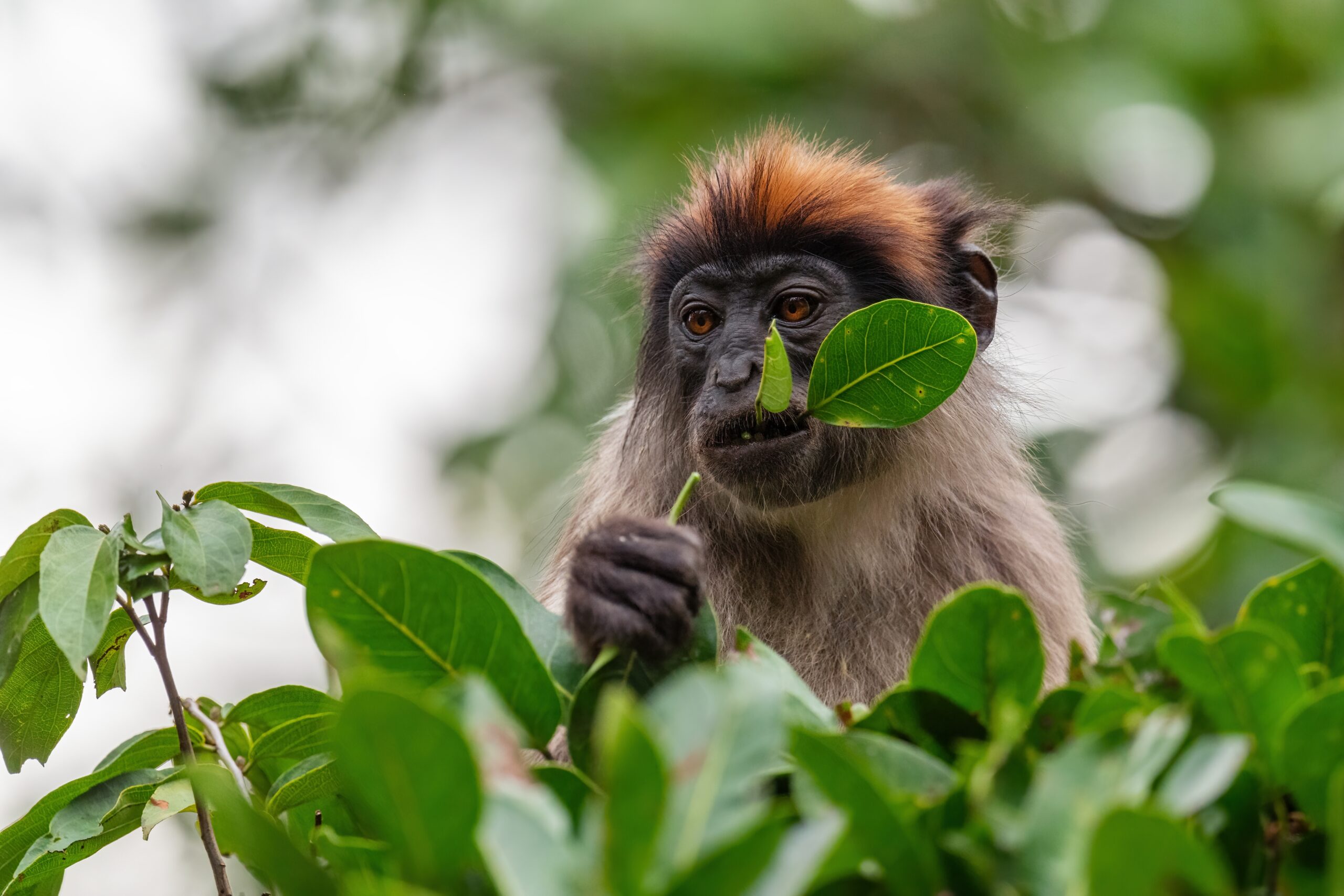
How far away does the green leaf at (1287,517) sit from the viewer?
55.1 inches

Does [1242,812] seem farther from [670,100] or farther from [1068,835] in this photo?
[670,100]

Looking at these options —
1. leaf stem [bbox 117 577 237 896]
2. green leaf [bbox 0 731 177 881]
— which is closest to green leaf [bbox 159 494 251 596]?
leaf stem [bbox 117 577 237 896]

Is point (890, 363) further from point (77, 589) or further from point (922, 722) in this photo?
point (77, 589)

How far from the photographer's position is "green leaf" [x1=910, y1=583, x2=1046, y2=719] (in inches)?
66.2

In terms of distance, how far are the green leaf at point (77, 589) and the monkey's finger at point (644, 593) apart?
2.90 ft

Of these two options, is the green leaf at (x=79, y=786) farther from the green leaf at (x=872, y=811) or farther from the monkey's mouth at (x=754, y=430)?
the monkey's mouth at (x=754, y=430)

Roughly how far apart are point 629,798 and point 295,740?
5.00 ft

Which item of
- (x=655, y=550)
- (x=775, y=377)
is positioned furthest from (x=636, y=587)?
(x=775, y=377)

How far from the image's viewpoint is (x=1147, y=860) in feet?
3.75

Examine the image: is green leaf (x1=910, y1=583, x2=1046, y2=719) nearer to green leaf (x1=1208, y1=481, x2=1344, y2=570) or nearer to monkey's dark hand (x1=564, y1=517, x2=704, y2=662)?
green leaf (x1=1208, y1=481, x2=1344, y2=570)

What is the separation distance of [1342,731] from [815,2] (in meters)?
9.12

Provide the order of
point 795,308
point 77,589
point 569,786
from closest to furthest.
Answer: point 569,786, point 77,589, point 795,308

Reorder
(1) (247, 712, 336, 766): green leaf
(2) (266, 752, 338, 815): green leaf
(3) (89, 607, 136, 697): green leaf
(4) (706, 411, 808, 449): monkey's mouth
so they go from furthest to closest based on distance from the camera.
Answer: (4) (706, 411, 808, 449): monkey's mouth → (3) (89, 607, 136, 697): green leaf → (1) (247, 712, 336, 766): green leaf → (2) (266, 752, 338, 815): green leaf

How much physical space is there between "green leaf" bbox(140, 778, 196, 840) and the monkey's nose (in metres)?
2.49
